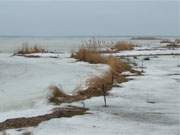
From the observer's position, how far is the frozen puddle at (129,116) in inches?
360

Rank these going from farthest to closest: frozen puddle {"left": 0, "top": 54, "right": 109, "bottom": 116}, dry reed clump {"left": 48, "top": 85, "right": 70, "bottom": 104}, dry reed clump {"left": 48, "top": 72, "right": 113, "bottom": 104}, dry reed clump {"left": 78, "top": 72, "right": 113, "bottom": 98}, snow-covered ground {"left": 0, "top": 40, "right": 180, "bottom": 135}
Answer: dry reed clump {"left": 78, "top": 72, "right": 113, "bottom": 98}, dry reed clump {"left": 48, "top": 72, "right": 113, "bottom": 104}, dry reed clump {"left": 48, "top": 85, "right": 70, "bottom": 104}, frozen puddle {"left": 0, "top": 54, "right": 109, "bottom": 116}, snow-covered ground {"left": 0, "top": 40, "right": 180, "bottom": 135}

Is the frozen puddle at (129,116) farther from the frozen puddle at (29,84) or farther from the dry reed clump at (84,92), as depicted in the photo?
the frozen puddle at (29,84)

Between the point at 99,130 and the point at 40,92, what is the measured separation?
5367mm

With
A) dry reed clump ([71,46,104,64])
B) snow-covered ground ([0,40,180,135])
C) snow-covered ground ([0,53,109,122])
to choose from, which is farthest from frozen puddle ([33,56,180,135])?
dry reed clump ([71,46,104,64])

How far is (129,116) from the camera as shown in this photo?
35.4 feet

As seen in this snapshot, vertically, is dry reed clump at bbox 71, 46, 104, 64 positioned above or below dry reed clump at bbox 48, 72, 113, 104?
below

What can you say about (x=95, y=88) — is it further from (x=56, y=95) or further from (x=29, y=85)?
(x=29, y=85)

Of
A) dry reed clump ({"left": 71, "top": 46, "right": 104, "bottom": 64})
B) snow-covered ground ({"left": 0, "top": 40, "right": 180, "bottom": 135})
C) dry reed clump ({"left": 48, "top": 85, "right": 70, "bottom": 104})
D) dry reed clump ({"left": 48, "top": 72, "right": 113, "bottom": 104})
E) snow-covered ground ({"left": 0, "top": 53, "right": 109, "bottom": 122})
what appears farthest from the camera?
dry reed clump ({"left": 71, "top": 46, "right": 104, "bottom": 64})

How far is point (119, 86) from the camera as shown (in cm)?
1619

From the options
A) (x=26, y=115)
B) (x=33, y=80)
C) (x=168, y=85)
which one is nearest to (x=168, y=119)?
(x=26, y=115)

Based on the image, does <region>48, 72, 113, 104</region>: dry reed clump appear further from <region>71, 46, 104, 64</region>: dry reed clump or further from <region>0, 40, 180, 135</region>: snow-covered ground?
<region>71, 46, 104, 64</region>: dry reed clump

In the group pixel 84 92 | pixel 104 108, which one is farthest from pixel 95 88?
pixel 104 108

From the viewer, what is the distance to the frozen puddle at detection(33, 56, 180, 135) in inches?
360

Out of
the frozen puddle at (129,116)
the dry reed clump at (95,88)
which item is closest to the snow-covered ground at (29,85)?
the dry reed clump at (95,88)
